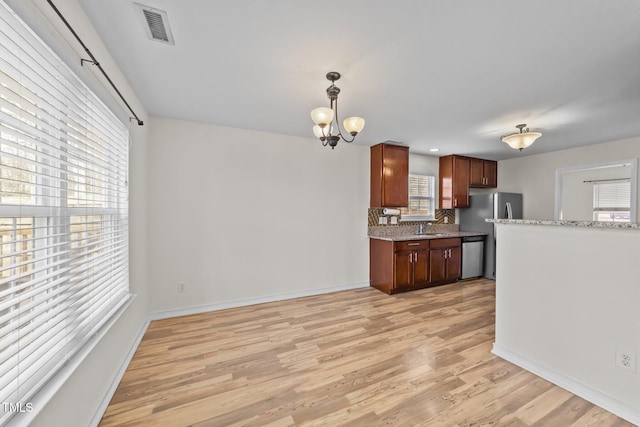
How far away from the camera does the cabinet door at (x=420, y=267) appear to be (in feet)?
14.0

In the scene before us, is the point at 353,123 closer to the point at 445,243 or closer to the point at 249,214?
the point at 249,214

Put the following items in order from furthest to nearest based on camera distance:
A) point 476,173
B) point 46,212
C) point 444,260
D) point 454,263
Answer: point 476,173
point 454,263
point 444,260
point 46,212

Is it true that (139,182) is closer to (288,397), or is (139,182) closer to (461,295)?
(288,397)

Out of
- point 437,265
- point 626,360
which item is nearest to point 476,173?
point 437,265

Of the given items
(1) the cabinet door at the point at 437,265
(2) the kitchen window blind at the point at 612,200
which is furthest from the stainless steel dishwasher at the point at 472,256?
(2) the kitchen window blind at the point at 612,200

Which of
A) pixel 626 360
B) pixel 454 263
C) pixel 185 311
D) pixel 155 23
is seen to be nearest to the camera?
pixel 155 23

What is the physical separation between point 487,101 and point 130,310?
4108 mm

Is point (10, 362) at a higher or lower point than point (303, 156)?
lower

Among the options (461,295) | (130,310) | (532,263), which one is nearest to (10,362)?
(130,310)

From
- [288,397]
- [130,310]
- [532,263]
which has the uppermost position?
[532,263]

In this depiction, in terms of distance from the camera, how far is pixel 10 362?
97cm

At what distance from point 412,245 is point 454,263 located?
114 cm

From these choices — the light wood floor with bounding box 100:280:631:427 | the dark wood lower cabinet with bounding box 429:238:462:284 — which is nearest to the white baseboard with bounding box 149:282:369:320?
the light wood floor with bounding box 100:280:631:427

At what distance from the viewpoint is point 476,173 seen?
17.6 ft
